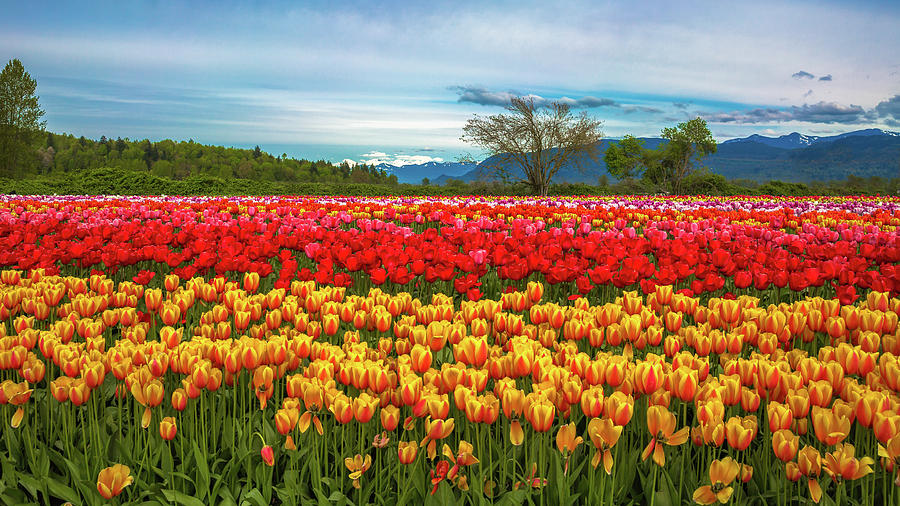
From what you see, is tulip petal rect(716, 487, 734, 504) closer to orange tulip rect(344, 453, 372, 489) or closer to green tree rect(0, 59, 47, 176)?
orange tulip rect(344, 453, 372, 489)

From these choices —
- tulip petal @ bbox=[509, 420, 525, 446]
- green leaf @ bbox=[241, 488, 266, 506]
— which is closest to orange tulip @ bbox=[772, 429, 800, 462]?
tulip petal @ bbox=[509, 420, 525, 446]

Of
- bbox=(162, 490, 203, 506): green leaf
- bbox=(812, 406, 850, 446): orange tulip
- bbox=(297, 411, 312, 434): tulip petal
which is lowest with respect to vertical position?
bbox=(162, 490, 203, 506): green leaf

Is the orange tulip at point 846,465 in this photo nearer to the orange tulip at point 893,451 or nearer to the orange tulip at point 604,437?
the orange tulip at point 893,451

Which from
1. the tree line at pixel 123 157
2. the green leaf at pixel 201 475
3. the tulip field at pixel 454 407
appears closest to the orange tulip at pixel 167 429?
the tulip field at pixel 454 407

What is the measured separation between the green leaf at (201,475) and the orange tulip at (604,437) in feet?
6.43

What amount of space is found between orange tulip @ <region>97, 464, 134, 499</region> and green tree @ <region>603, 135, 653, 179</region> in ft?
284

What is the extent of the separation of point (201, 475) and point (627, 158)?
3549 inches

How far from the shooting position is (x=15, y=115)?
70688 millimetres

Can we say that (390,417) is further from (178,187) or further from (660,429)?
(178,187)

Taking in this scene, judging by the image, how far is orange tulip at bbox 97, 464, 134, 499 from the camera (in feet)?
9.36

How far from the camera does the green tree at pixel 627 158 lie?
86.0 meters

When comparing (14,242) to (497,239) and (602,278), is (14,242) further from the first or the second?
(602,278)

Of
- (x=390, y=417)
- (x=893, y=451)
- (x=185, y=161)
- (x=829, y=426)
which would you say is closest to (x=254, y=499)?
(x=390, y=417)

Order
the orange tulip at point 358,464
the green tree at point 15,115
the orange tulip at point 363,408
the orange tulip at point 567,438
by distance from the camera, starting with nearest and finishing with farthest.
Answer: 1. the orange tulip at point 567,438
2. the orange tulip at point 363,408
3. the orange tulip at point 358,464
4. the green tree at point 15,115
